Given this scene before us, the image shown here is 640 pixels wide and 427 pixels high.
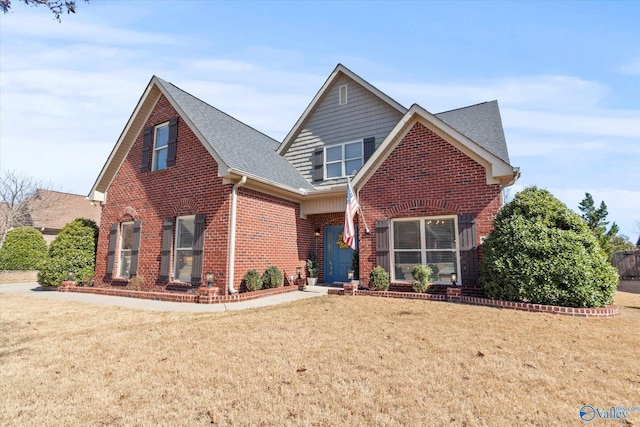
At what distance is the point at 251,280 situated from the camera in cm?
940

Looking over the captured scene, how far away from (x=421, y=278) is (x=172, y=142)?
9649 mm

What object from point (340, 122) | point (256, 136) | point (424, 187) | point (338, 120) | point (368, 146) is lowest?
→ point (424, 187)

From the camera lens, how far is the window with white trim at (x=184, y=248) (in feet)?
33.8

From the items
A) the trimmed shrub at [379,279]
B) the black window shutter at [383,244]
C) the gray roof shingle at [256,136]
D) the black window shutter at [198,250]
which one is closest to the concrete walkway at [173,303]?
the black window shutter at [198,250]

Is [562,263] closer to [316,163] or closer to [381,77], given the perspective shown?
[316,163]

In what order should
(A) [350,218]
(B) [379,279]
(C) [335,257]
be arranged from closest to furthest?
(B) [379,279] < (A) [350,218] < (C) [335,257]

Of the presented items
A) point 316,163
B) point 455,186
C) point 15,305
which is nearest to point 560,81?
point 455,186

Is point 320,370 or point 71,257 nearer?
point 320,370

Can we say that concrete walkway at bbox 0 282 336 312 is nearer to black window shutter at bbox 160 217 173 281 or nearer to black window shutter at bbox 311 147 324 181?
black window shutter at bbox 160 217 173 281

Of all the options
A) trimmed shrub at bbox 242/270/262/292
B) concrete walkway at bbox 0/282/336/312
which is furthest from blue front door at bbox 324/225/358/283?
trimmed shrub at bbox 242/270/262/292

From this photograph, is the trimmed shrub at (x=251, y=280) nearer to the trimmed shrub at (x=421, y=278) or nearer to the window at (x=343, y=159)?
the trimmed shrub at (x=421, y=278)

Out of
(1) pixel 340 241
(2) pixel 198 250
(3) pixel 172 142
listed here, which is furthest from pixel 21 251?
(1) pixel 340 241

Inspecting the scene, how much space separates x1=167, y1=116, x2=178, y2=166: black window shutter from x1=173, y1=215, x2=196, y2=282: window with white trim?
2.17 meters

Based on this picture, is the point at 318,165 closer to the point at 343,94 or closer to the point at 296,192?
the point at 296,192
